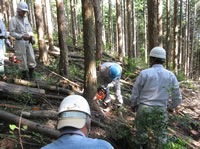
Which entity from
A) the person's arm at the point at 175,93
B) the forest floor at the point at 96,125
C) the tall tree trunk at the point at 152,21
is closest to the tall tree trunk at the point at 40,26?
the forest floor at the point at 96,125

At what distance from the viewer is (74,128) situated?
4.57ft

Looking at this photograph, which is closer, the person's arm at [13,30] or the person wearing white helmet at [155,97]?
the person wearing white helmet at [155,97]

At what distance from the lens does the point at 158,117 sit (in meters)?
2.87

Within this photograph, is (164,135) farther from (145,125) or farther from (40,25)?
(40,25)

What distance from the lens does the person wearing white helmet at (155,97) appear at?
2908mm

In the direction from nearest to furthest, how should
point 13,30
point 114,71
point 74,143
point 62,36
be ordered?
point 74,143, point 114,71, point 13,30, point 62,36

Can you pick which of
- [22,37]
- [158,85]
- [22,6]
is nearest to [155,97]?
[158,85]

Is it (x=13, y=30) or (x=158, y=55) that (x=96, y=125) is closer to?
(x=158, y=55)

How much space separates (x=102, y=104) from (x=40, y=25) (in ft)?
14.7

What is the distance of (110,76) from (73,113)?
3.38 m

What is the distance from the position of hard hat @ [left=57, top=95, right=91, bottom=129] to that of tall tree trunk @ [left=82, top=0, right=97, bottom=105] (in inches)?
98.9

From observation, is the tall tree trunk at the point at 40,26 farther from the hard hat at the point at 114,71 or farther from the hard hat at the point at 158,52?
the hard hat at the point at 158,52

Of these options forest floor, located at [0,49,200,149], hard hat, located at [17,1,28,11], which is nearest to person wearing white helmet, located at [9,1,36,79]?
hard hat, located at [17,1,28,11]

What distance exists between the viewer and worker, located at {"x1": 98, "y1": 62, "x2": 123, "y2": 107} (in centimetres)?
463
